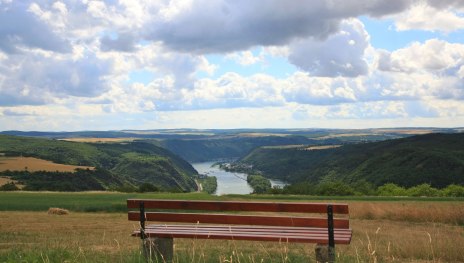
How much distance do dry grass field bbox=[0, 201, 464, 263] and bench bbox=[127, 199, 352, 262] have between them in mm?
459

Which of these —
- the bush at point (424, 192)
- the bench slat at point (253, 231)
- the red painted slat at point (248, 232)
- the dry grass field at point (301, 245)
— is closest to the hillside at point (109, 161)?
the bush at point (424, 192)

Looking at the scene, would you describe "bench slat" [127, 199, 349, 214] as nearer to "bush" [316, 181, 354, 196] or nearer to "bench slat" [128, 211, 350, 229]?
"bench slat" [128, 211, 350, 229]

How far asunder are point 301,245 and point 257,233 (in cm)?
507

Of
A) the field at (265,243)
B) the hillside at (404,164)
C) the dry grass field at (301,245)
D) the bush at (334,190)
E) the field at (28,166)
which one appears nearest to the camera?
the dry grass field at (301,245)

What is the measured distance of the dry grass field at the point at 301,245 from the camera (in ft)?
31.9

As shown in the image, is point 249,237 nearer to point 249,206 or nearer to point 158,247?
point 249,206

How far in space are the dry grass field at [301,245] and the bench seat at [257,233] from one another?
1.47ft

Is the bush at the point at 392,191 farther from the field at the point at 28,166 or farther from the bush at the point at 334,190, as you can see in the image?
the field at the point at 28,166

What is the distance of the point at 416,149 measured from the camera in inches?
5044

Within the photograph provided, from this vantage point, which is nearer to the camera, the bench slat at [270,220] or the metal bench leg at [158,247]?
the bench slat at [270,220]

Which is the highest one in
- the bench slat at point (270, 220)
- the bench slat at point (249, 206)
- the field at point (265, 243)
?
the bench slat at point (249, 206)

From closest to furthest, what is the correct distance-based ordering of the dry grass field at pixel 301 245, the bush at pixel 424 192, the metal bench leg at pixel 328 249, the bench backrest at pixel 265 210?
the metal bench leg at pixel 328 249 → the bench backrest at pixel 265 210 → the dry grass field at pixel 301 245 → the bush at pixel 424 192

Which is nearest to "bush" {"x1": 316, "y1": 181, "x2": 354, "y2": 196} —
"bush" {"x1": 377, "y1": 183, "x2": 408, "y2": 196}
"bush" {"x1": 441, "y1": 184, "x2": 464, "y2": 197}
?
"bush" {"x1": 377, "y1": 183, "x2": 408, "y2": 196}

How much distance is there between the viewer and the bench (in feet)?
23.0
